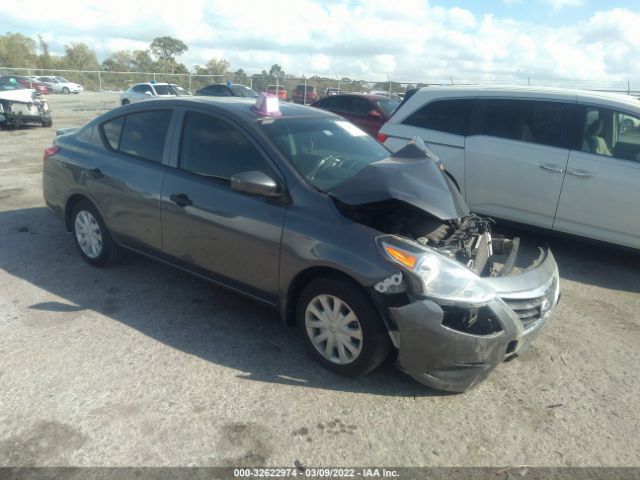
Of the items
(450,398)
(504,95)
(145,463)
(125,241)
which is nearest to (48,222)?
(125,241)

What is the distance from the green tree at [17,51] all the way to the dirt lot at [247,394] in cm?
6152

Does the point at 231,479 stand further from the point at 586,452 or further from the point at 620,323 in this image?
the point at 620,323

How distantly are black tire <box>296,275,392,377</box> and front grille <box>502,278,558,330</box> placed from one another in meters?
0.77

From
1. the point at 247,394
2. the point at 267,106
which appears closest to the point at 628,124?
the point at 267,106

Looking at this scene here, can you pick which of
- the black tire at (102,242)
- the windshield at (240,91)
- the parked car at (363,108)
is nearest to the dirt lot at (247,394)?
the black tire at (102,242)

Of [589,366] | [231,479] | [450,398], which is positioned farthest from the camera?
[589,366]

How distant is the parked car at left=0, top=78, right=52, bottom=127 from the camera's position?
15.1 m

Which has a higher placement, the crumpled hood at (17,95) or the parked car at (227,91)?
the parked car at (227,91)

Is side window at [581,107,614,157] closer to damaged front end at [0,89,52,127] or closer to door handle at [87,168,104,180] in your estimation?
door handle at [87,168,104,180]

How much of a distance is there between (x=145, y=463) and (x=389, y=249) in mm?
1708

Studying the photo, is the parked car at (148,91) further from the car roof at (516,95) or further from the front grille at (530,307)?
the front grille at (530,307)

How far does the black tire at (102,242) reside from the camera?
15.1ft

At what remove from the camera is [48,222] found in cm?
618

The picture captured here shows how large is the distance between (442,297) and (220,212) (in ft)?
5.56
